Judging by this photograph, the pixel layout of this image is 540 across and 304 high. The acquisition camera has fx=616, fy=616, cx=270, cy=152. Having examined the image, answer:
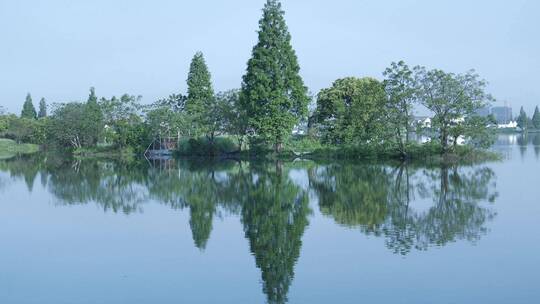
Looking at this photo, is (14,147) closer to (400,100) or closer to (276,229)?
(400,100)

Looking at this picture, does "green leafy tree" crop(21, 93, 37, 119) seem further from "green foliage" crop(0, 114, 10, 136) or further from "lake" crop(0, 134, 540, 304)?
"lake" crop(0, 134, 540, 304)

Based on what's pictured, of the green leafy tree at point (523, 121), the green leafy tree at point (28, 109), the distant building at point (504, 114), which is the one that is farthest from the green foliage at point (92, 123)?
the distant building at point (504, 114)

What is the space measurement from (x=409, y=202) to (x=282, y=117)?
24220mm

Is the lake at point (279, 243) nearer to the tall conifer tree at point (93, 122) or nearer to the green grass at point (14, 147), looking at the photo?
the tall conifer tree at point (93, 122)

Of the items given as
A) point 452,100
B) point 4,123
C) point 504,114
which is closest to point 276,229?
point 452,100

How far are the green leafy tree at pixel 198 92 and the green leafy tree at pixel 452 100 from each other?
19.6 m

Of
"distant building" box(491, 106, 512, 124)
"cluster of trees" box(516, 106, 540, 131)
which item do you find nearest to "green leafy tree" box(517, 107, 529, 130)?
"cluster of trees" box(516, 106, 540, 131)

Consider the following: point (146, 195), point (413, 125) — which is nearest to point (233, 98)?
point (413, 125)

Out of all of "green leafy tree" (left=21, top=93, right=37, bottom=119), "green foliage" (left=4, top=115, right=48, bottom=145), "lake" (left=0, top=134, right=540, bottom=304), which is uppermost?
"green leafy tree" (left=21, top=93, right=37, bottom=119)

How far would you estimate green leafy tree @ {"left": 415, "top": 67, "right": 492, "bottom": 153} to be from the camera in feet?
120

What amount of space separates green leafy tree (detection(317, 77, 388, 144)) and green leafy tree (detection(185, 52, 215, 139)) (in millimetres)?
9485

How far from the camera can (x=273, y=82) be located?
42594mm

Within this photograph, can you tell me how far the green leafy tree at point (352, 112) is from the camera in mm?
39938

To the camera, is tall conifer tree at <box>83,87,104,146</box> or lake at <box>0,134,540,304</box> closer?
lake at <box>0,134,540,304</box>
